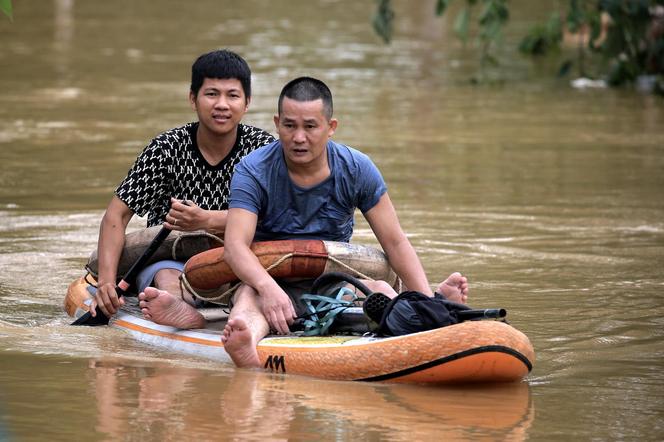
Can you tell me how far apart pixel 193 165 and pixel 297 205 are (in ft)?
2.91

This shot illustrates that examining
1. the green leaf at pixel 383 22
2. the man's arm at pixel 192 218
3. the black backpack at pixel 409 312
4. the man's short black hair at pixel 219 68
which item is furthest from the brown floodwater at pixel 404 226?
the man's short black hair at pixel 219 68

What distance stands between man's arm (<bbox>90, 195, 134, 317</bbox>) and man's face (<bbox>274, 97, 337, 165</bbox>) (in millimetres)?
1180

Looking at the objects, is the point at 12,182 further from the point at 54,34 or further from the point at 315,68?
the point at 54,34

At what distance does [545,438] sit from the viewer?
520 centimetres

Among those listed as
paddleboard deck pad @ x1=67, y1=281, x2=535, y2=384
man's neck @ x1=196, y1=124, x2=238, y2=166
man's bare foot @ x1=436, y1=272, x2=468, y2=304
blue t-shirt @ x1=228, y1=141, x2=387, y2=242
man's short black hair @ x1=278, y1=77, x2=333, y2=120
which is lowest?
paddleboard deck pad @ x1=67, y1=281, x2=535, y2=384

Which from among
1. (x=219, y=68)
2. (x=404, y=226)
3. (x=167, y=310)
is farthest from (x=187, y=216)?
(x=404, y=226)

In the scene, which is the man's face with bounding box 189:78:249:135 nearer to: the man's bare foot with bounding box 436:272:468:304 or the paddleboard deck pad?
the paddleboard deck pad

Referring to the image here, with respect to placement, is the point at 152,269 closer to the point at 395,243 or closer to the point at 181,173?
the point at 181,173

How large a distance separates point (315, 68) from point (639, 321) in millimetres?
13034

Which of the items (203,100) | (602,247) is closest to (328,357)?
(203,100)

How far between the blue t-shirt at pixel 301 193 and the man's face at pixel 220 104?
0.48 meters

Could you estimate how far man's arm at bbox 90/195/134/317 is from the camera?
23.0 ft

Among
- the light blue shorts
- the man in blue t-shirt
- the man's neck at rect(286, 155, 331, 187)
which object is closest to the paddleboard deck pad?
the man in blue t-shirt

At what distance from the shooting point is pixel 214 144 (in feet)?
23.3
